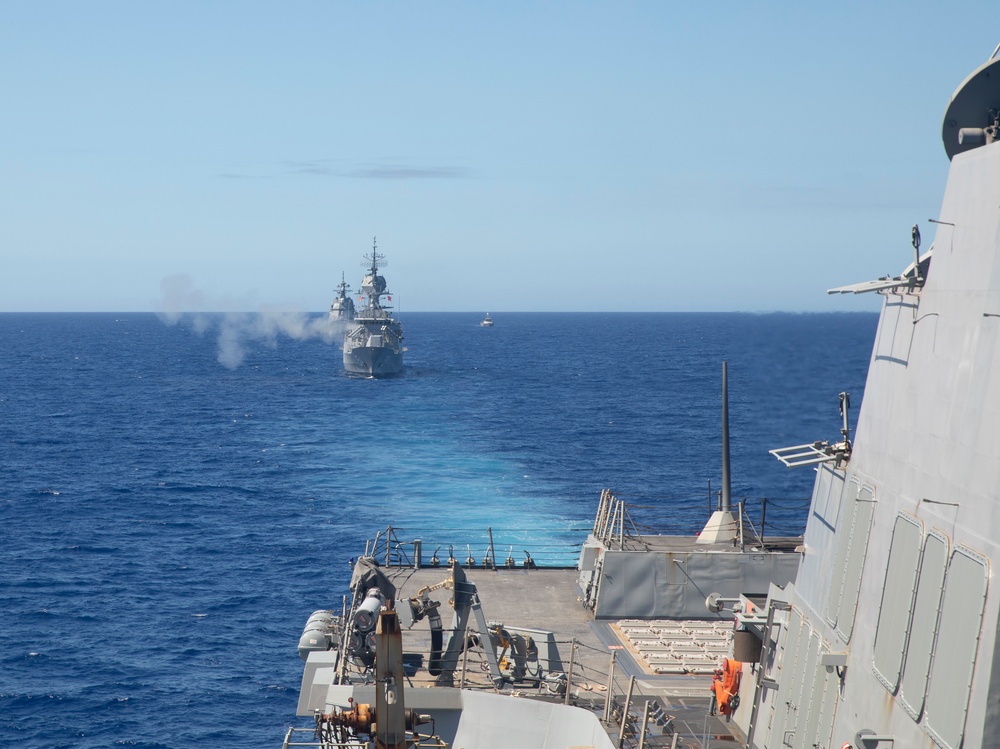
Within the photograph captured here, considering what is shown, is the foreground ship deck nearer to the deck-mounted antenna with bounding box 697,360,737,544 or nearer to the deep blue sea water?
the deck-mounted antenna with bounding box 697,360,737,544

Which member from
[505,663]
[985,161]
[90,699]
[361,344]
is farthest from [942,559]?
[361,344]

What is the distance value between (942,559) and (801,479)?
4306cm

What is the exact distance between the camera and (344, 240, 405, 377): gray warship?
5453 inches

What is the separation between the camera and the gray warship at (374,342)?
454 ft

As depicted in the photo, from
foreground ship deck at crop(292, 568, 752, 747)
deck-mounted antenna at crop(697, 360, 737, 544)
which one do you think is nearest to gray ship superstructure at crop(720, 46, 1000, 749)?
foreground ship deck at crop(292, 568, 752, 747)

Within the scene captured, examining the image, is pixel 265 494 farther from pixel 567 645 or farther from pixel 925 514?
pixel 925 514

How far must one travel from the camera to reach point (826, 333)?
15711 mm

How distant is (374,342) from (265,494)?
7489 cm

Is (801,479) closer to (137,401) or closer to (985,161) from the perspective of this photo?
(985,161)

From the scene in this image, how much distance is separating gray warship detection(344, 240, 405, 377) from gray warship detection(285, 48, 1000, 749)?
373 feet

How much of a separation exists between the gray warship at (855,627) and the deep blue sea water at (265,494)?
293 centimetres

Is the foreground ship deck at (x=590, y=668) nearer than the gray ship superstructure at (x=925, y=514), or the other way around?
the gray ship superstructure at (x=925, y=514)

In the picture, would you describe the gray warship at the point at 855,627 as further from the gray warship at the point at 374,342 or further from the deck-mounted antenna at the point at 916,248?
→ the gray warship at the point at 374,342

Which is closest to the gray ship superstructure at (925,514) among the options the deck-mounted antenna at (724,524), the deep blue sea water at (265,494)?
the deep blue sea water at (265,494)
